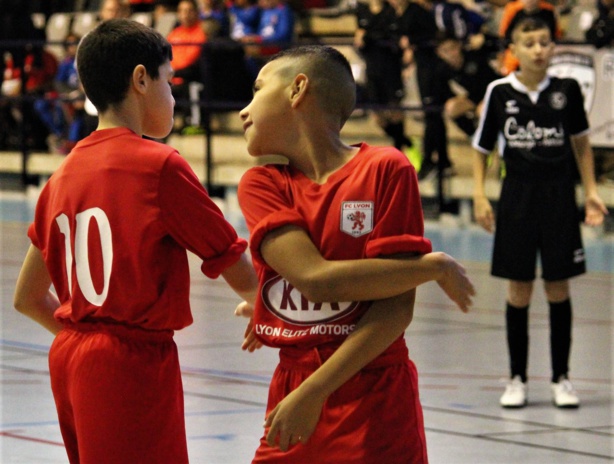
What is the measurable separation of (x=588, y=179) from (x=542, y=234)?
1.09ft

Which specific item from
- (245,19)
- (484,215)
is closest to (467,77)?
(245,19)

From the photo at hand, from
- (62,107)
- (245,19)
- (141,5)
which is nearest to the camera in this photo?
(245,19)

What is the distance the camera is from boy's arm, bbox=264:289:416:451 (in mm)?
2430

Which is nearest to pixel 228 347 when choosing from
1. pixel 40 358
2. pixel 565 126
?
pixel 40 358

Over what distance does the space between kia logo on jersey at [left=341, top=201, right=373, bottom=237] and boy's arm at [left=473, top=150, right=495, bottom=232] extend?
3.57 m

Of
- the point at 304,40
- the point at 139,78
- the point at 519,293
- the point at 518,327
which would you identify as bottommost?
the point at 304,40

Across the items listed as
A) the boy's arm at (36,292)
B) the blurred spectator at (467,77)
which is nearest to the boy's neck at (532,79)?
the boy's arm at (36,292)

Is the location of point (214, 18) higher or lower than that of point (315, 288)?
lower

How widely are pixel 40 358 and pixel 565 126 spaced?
2858mm

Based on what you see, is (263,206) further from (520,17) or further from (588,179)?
(520,17)

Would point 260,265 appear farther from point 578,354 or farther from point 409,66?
point 409,66

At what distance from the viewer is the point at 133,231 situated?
2666mm

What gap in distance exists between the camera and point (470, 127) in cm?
1249

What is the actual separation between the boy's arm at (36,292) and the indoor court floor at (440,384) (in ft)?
6.56
